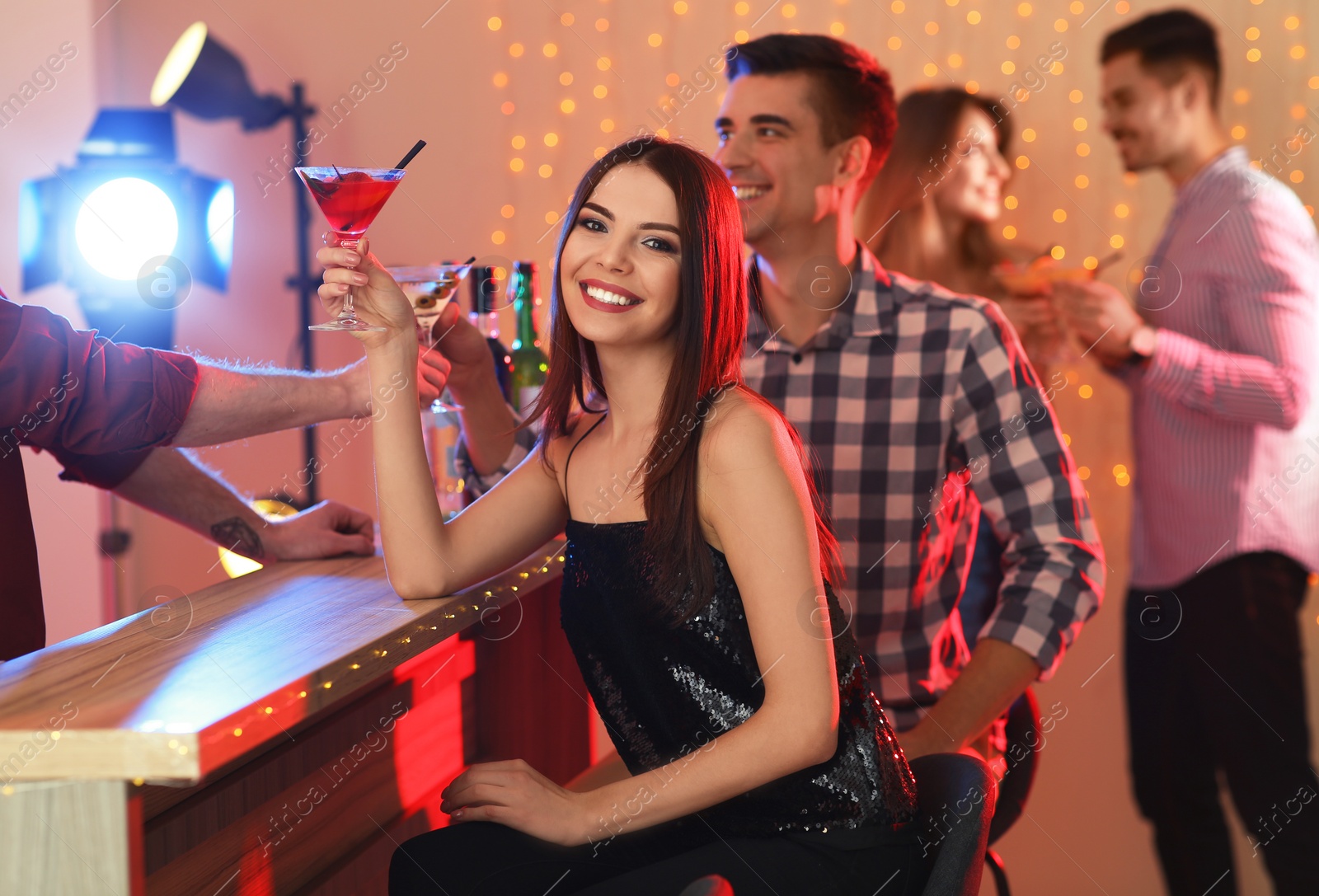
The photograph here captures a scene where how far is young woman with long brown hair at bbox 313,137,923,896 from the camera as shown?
49.9 inches

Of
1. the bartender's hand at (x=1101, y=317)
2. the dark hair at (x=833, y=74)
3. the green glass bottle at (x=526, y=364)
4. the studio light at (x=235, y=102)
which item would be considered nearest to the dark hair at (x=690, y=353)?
the green glass bottle at (x=526, y=364)

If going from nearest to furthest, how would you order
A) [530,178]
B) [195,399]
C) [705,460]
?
1. [705,460]
2. [195,399]
3. [530,178]

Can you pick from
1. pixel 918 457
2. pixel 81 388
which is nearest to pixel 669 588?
pixel 81 388

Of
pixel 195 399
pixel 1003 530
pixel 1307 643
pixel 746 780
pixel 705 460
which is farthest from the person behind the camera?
pixel 1307 643

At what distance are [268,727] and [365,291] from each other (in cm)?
63

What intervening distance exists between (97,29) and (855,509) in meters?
3.11

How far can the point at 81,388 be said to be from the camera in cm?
149

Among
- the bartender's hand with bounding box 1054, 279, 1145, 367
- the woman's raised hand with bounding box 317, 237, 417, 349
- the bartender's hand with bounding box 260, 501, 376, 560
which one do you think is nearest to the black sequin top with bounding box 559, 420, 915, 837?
the woman's raised hand with bounding box 317, 237, 417, 349

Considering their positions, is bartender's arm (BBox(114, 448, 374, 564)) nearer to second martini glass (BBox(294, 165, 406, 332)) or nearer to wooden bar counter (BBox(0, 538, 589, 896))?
wooden bar counter (BBox(0, 538, 589, 896))

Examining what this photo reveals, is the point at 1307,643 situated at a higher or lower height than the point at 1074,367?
lower

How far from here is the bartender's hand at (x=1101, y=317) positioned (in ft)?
9.03

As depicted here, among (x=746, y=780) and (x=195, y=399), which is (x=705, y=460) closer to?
(x=746, y=780)

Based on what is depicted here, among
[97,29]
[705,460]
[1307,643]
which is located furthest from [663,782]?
[97,29]

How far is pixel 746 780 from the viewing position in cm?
126
